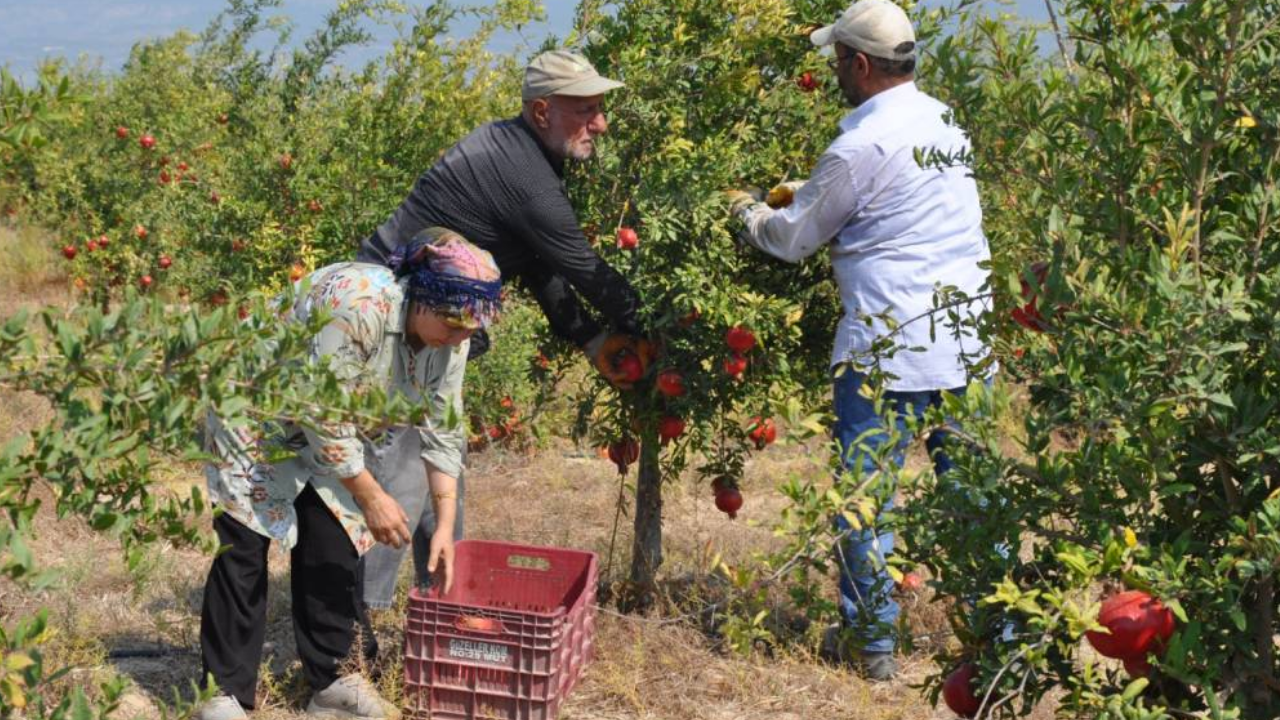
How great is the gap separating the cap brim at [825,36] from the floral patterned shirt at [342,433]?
1.26 meters

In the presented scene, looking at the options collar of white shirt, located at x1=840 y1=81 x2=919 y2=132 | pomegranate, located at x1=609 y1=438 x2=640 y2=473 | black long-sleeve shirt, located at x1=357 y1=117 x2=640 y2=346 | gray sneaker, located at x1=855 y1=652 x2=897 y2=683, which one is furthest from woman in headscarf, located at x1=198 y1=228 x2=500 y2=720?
gray sneaker, located at x1=855 y1=652 x2=897 y2=683

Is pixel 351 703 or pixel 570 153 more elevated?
pixel 570 153

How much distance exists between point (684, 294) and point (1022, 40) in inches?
66.7

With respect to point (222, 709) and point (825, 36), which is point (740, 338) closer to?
point (825, 36)

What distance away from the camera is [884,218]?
164 inches

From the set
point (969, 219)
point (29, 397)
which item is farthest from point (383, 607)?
point (29, 397)

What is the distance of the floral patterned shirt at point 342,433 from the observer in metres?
3.72

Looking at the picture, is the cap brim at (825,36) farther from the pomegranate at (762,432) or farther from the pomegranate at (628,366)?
the pomegranate at (762,432)

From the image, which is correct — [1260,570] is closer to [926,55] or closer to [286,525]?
[926,55]

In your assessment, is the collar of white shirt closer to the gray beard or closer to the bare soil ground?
the gray beard

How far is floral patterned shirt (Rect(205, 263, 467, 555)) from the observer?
3.72 meters

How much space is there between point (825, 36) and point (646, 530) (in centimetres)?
178

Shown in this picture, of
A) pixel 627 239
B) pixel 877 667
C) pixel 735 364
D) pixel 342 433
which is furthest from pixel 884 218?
pixel 342 433

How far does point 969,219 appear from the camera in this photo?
13.9 feet
